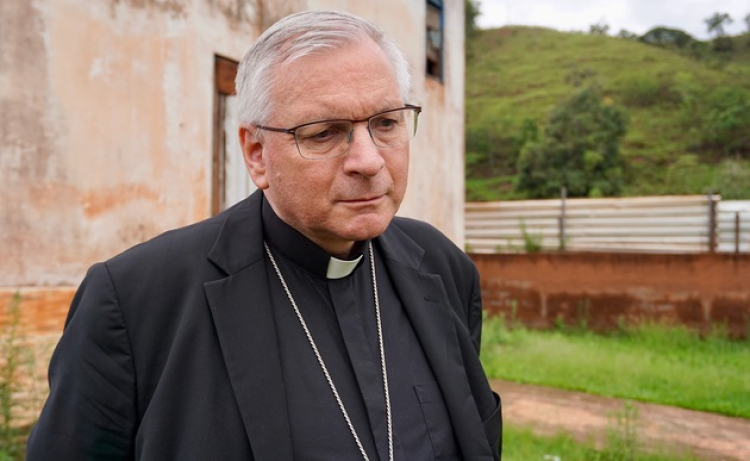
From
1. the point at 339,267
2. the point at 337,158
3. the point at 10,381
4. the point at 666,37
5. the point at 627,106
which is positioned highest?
the point at 666,37

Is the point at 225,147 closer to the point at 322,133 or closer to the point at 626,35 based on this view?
the point at 322,133

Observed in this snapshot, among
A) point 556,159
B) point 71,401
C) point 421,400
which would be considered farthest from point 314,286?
point 556,159

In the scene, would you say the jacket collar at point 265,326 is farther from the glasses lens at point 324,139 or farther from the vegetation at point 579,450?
the vegetation at point 579,450

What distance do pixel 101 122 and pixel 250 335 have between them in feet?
13.0

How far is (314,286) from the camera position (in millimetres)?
1759

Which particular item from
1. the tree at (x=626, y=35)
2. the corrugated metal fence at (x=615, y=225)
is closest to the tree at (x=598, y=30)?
the tree at (x=626, y=35)

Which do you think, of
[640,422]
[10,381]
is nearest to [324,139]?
[10,381]

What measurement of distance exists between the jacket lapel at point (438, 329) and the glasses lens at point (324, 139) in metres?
0.47

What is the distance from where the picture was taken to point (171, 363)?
144cm

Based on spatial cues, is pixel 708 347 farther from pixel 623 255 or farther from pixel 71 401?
pixel 71 401

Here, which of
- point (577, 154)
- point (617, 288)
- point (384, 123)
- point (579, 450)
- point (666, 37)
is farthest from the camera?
point (666, 37)

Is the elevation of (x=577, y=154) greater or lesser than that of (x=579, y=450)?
greater

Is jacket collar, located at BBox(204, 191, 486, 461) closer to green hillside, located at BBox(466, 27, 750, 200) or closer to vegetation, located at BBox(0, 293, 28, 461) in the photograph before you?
vegetation, located at BBox(0, 293, 28, 461)

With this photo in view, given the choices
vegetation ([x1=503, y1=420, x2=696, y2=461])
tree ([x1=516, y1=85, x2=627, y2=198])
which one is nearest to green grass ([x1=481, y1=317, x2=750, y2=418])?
vegetation ([x1=503, y1=420, x2=696, y2=461])
